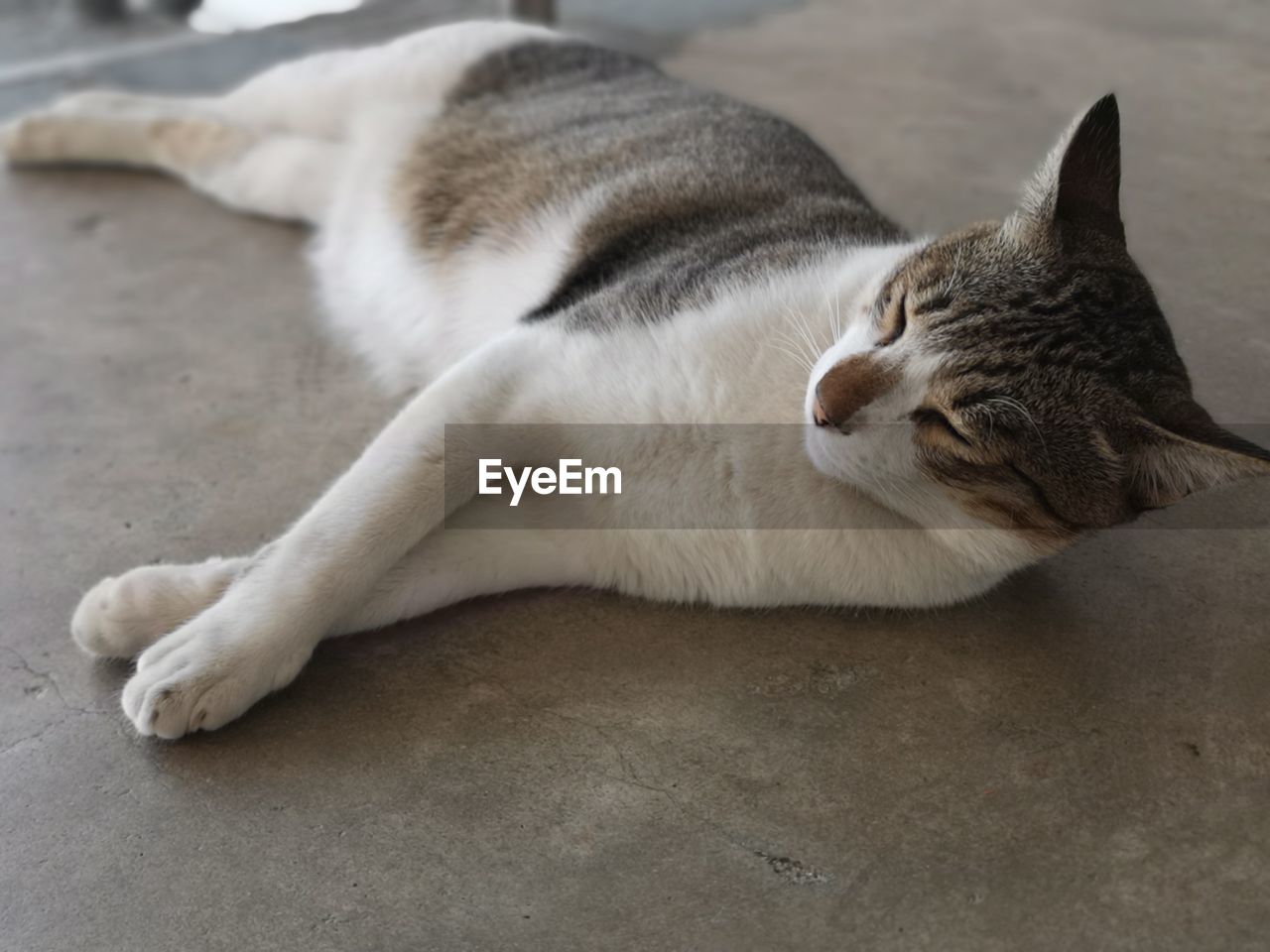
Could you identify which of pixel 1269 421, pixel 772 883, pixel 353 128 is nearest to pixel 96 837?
pixel 772 883

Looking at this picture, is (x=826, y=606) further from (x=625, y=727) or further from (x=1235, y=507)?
(x=1235, y=507)

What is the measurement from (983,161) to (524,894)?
12.9ft

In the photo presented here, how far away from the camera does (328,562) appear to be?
2.42 metres

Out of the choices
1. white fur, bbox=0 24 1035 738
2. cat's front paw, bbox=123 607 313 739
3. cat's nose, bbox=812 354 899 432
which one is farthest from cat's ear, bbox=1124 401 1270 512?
cat's front paw, bbox=123 607 313 739

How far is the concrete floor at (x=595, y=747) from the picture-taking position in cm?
205

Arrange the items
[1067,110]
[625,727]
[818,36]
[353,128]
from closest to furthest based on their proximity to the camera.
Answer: [625,727]
[353,128]
[1067,110]
[818,36]

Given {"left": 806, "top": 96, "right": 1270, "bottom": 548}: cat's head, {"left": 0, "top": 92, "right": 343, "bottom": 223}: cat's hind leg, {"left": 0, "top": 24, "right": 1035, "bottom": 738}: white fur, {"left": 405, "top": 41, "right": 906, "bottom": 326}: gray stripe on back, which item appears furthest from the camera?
{"left": 0, "top": 92, "right": 343, "bottom": 223}: cat's hind leg

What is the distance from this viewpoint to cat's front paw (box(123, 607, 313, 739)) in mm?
2244

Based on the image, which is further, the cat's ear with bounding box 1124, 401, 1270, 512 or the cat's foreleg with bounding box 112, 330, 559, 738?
the cat's foreleg with bounding box 112, 330, 559, 738

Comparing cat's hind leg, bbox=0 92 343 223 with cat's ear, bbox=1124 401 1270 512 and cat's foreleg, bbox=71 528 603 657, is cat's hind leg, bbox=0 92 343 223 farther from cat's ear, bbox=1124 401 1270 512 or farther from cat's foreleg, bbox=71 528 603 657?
cat's ear, bbox=1124 401 1270 512

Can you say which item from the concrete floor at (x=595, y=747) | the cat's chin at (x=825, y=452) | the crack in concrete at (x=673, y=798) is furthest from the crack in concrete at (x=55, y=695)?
the cat's chin at (x=825, y=452)

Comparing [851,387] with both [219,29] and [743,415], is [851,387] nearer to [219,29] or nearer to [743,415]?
[743,415]

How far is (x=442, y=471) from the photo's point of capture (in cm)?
258

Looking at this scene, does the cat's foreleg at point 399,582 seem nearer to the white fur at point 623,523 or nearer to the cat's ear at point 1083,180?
the white fur at point 623,523
